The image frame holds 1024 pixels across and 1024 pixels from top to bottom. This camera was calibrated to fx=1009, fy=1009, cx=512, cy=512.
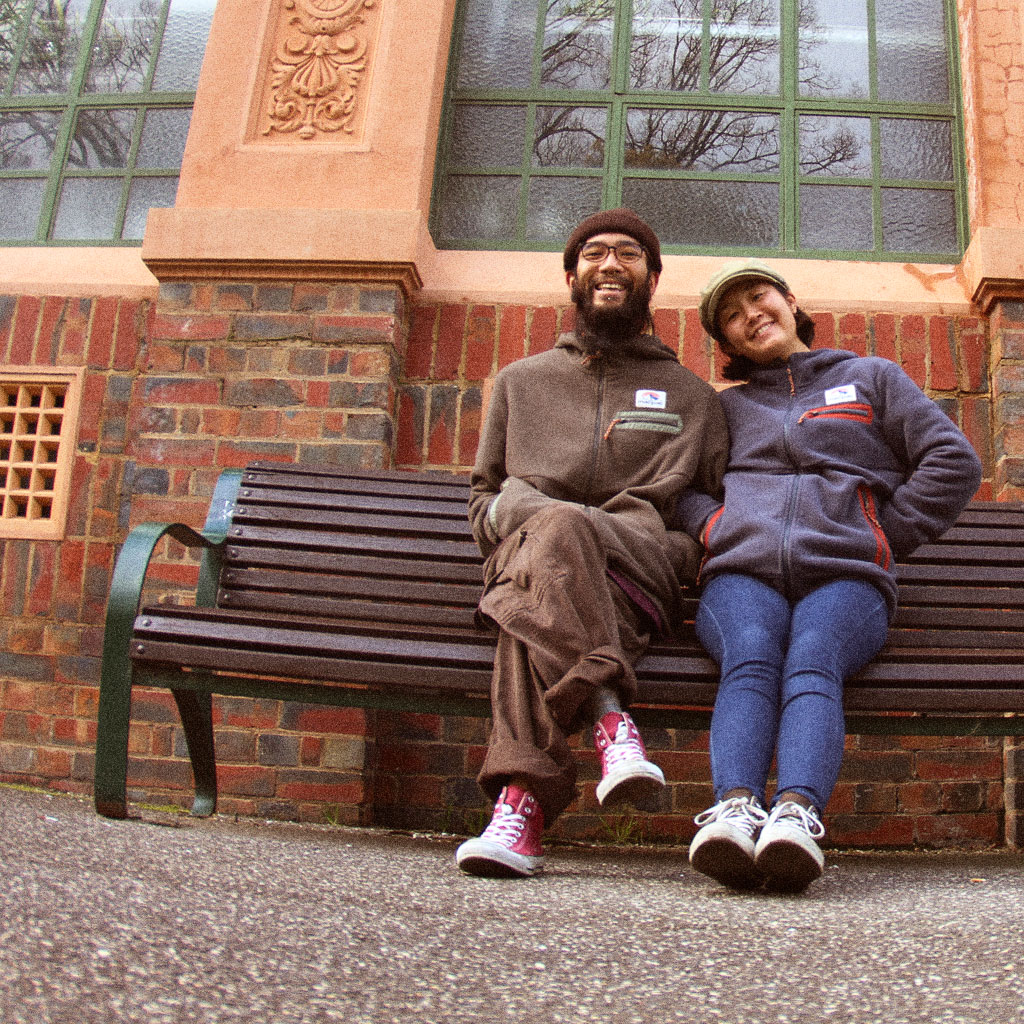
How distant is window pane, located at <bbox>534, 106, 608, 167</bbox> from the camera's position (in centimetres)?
432

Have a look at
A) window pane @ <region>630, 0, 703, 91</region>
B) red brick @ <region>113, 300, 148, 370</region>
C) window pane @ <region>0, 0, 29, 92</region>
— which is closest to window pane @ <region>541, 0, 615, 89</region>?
window pane @ <region>630, 0, 703, 91</region>

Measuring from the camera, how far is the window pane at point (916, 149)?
4242mm

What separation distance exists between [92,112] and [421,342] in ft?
7.21

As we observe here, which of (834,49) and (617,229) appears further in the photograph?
(834,49)

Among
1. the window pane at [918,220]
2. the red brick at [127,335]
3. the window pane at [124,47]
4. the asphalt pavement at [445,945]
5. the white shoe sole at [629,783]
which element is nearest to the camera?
the asphalt pavement at [445,945]

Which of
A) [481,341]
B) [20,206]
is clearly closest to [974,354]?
[481,341]

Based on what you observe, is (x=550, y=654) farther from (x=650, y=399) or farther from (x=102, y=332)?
(x=102, y=332)

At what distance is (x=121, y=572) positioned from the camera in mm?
2467

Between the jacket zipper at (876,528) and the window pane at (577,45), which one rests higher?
the window pane at (577,45)

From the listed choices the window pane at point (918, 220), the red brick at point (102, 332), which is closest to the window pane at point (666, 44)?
the window pane at point (918, 220)

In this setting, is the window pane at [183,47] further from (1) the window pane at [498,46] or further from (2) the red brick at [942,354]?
(2) the red brick at [942,354]

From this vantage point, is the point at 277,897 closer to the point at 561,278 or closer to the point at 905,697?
the point at 905,697

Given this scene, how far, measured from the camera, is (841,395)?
8.61ft

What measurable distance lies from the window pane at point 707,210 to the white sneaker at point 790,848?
2.86 meters
